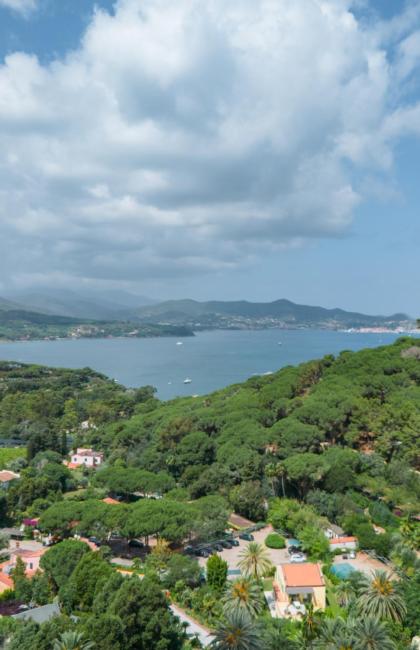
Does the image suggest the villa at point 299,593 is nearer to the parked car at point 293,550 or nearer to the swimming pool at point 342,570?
the swimming pool at point 342,570

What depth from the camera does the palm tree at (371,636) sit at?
13.6 metres

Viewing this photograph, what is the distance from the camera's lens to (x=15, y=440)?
162 feet

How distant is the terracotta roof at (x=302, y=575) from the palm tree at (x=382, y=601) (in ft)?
7.76

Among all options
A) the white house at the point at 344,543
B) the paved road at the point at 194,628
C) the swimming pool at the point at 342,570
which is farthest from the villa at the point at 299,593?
the white house at the point at 344,543

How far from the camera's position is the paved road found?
16.6 m

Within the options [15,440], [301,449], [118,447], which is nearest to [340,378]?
[301,449]

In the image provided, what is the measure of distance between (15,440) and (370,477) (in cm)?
3481

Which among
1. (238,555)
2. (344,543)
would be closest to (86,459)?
(238,555)

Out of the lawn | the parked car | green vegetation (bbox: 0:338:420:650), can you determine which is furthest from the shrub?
the lawn

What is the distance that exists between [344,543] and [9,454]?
98.6 ft

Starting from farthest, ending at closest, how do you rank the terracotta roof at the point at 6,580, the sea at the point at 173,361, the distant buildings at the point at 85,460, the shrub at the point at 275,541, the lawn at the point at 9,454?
the sea at the point at 173,361 → the distant buildings at the point at 85,460 → the lawn at the point at 9,454 → the shrub at the point at 275,541 → the terracotta roof at the point at 6,580

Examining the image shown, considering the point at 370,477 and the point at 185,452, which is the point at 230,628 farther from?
the point at 185,452

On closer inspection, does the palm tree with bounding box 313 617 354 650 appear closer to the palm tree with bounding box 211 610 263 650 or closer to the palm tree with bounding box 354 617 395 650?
the palm tree with bounding box 354 617 395 650

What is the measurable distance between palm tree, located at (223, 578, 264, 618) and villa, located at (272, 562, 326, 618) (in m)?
2.15
